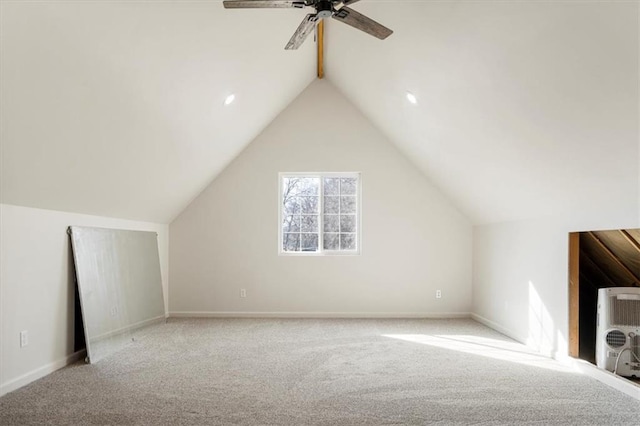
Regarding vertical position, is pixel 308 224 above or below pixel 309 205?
below

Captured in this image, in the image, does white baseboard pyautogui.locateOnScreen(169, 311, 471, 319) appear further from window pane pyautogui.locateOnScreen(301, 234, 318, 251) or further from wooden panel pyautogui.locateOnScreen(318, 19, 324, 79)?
wooden panel pyautogui.locateOnScreen(318, 19, 324, 79)

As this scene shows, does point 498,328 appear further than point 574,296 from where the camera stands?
Yes

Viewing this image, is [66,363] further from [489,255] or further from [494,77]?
[489,255]

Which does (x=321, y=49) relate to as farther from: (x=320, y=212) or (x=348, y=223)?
(x=348, y=223)

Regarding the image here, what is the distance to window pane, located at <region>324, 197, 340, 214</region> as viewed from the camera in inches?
250

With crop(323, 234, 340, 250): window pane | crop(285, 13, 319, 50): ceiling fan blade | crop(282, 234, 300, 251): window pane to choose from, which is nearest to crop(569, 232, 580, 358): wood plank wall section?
crop(285, 13, 319, 50): ceiling fan blade

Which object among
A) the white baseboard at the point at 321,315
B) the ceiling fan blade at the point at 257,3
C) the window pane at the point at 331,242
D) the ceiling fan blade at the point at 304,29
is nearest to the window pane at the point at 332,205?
the window pane at the point at 331,242

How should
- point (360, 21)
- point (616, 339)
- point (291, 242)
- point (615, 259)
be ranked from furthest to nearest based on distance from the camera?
point (291, 242) < point (615, 259) < point (616, 339) < point (360, 21)

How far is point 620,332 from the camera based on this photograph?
355cm

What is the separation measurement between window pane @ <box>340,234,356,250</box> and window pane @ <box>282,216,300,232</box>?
66 centimetres

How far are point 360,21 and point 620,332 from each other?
3.20 m

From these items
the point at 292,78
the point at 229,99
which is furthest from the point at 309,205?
the point at 229,99

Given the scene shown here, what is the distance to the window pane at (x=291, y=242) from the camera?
6.27 metres

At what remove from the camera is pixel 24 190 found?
3154mm
